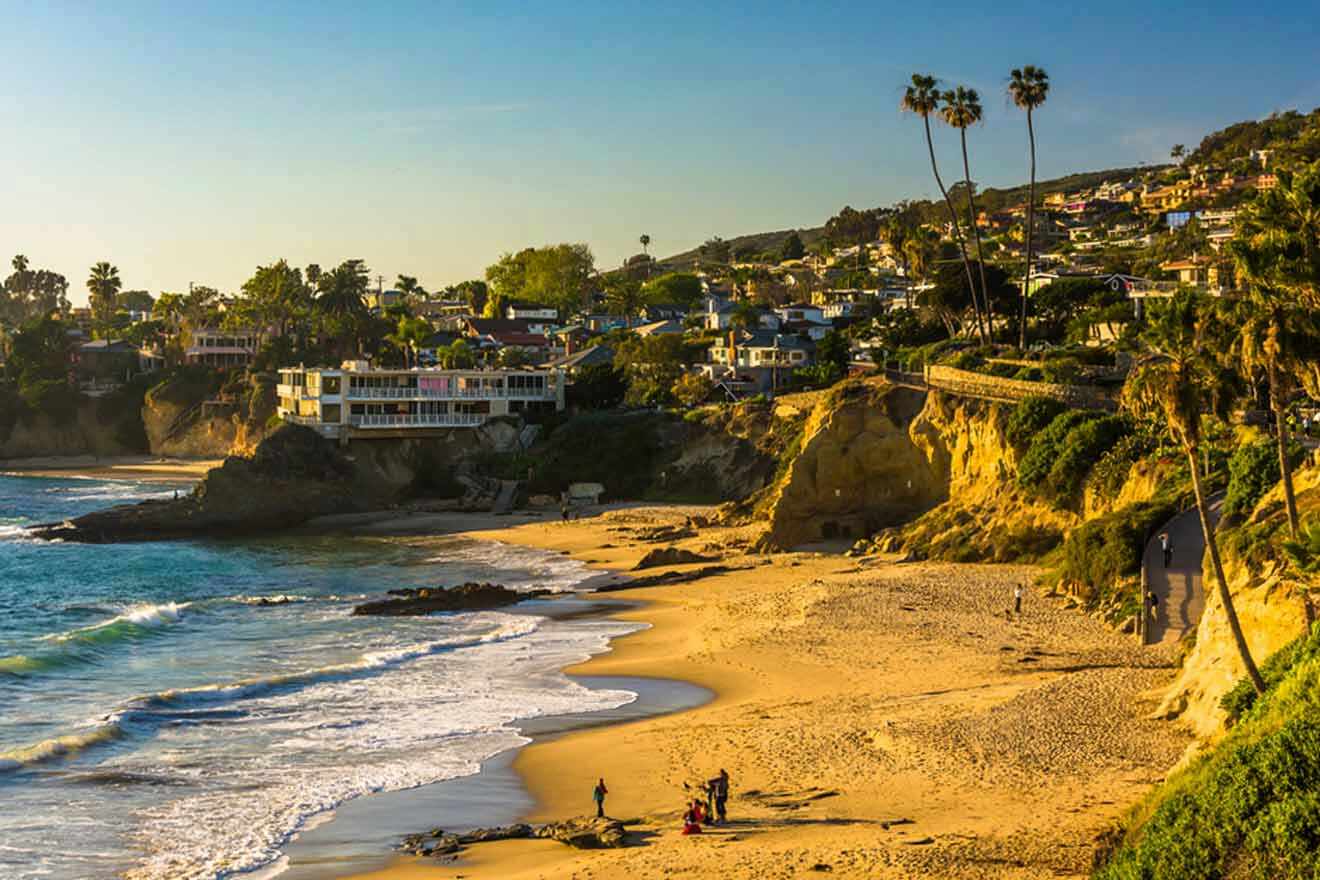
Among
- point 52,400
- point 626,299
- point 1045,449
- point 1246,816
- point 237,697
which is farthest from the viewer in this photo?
point 626,299

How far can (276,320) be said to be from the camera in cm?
12131

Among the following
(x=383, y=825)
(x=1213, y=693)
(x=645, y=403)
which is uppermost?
(x=645, y=403)

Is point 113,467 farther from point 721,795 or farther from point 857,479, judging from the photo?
point 721,795

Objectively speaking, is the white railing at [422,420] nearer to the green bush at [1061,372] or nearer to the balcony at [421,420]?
the balcony at [421,420]

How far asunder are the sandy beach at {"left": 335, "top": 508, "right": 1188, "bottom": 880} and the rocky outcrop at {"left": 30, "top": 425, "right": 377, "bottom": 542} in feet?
108

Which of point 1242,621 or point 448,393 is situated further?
point 448,393

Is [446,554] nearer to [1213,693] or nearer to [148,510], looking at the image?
[148,510]

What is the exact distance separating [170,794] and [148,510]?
149 ft

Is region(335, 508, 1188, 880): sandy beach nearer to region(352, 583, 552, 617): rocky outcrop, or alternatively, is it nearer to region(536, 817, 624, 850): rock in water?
region(536, 817, 624, 850): rock in water

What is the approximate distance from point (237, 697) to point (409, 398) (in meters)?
47.6

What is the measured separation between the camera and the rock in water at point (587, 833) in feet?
69.8

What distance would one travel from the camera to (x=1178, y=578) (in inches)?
1294

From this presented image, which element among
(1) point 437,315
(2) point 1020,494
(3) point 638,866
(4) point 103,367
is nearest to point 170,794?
(3) point 638,866

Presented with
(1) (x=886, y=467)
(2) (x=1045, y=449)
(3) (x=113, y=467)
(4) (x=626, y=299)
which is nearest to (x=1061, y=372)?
(2) (x=1045, y=449)
